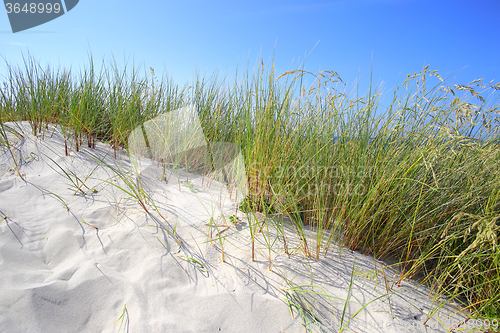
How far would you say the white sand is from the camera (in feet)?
4.40

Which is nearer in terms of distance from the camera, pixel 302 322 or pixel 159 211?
pixel 302 322

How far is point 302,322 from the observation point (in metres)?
1.35

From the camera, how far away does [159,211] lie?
2092 millimetres

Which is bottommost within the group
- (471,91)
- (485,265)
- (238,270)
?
(238,270)

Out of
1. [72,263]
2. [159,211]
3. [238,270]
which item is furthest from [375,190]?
[72,263]

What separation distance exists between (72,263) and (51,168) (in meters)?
1.45

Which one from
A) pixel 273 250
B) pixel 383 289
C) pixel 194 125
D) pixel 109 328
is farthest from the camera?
pixel 194 125

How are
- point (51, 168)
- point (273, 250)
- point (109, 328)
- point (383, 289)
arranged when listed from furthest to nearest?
point (51, 168) → point (273, 250) → point (383, 289) → point (109, 328)

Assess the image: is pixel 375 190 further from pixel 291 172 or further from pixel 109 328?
pixel 109 328

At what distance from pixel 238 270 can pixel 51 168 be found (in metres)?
2.22

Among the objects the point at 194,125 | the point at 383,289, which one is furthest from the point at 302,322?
the point at 194,125

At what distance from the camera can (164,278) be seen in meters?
1.54

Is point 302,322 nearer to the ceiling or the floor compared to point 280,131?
nearer to the floor

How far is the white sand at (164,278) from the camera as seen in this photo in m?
1.34
